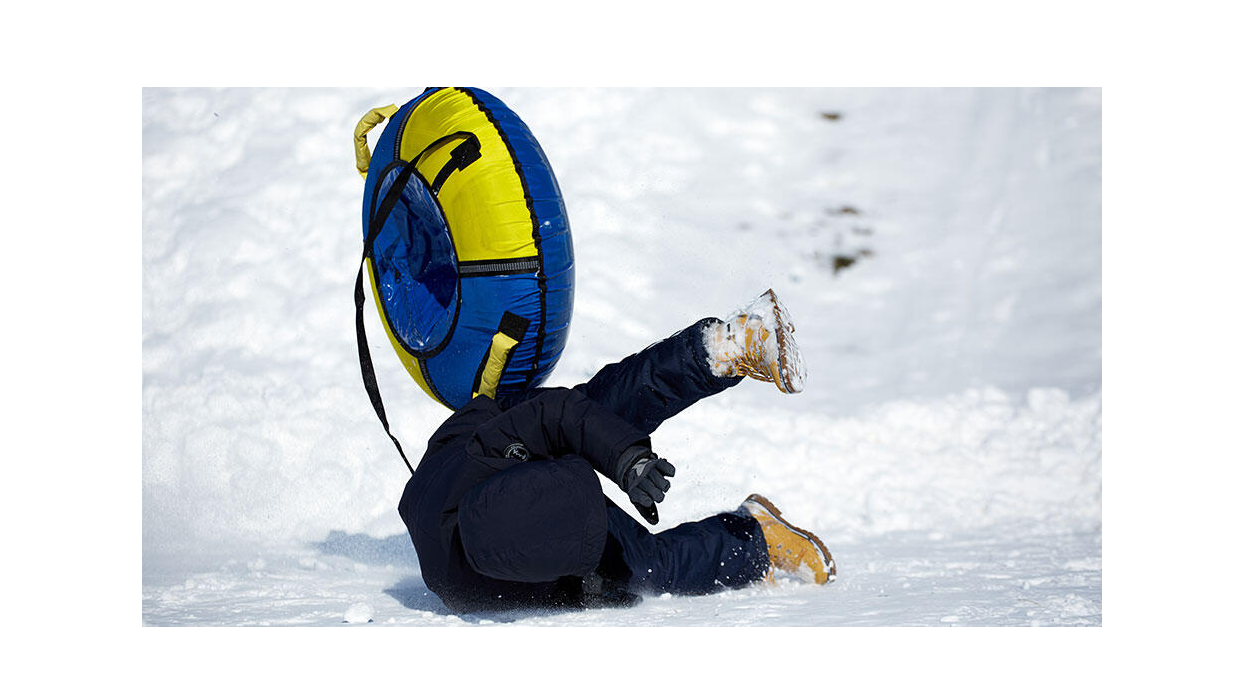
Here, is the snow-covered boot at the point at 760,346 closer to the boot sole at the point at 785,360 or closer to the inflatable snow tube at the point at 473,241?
the boot sole at the point at 785,360

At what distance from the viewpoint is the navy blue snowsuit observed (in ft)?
6.68

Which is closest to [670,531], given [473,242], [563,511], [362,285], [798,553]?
[798,553]

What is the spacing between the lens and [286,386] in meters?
4.12

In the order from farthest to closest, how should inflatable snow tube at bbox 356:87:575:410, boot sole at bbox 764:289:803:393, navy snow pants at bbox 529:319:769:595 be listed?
inflatable snow tube at bbox 356:87:575:410 → navy snow pants at bbox 529:319:769:595 → boot sole at bbox 764:289:803:393

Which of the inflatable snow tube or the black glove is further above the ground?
the inflatable snow tube

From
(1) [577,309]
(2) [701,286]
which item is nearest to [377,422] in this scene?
(1) [577,309]

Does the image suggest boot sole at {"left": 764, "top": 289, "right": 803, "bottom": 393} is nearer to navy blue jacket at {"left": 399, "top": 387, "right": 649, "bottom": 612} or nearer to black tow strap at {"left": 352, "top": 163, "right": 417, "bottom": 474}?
navy blue jacket at {"left": 399, "top": 387, "right": 649, "bottom": 612}

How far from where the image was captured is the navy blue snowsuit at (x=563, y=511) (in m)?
2.04

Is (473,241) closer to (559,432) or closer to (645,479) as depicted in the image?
(559,432)

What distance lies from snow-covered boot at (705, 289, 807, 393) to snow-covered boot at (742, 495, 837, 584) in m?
0.45

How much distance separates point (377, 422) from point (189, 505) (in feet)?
2.33

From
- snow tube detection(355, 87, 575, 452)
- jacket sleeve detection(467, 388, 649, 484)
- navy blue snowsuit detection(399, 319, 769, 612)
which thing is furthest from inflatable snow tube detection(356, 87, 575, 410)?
jacket sleeve detection(467, 388, 649, 484)

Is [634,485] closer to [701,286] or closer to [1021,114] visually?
[701,286]

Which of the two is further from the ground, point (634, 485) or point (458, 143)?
point (458, 143)
